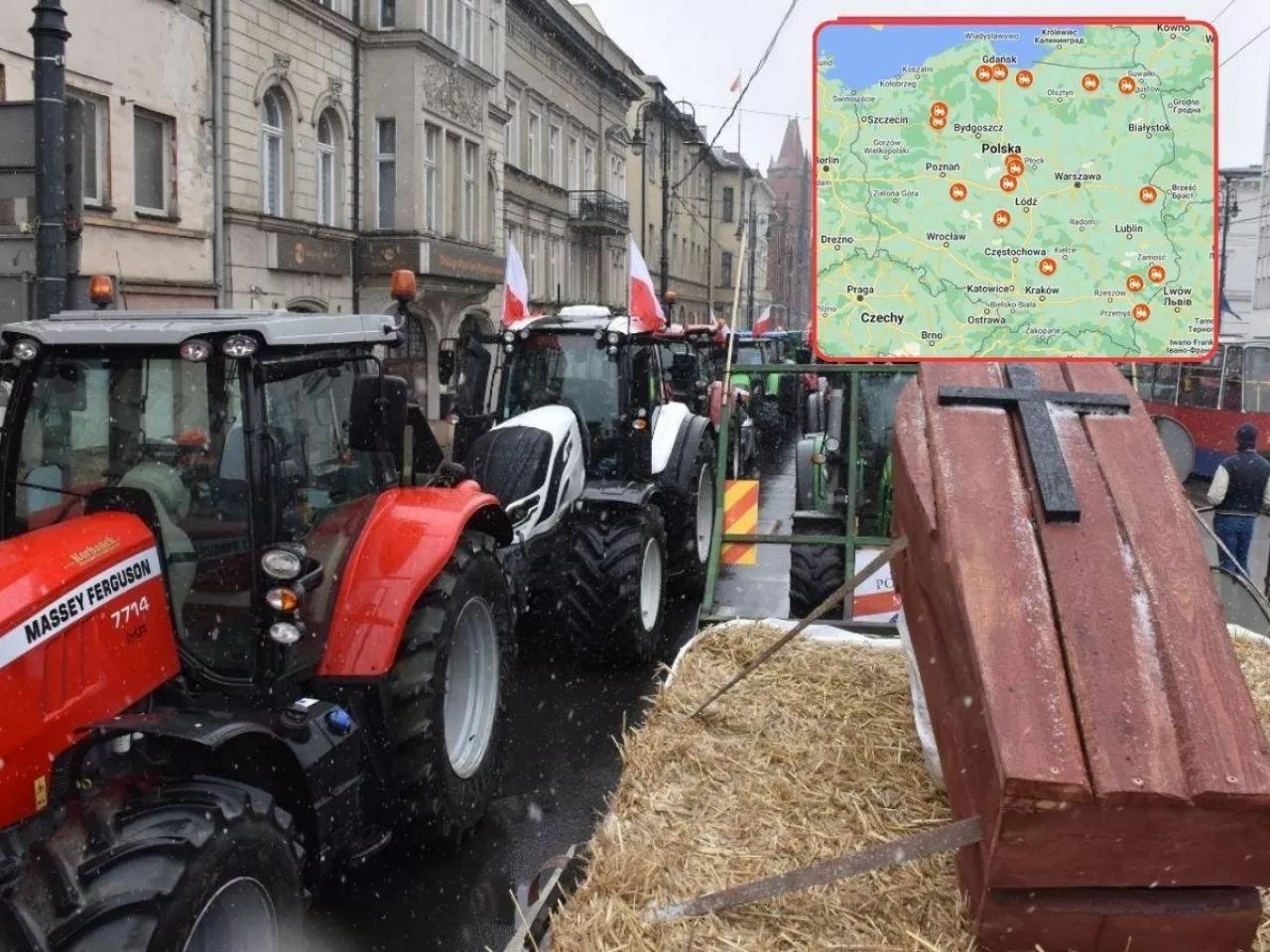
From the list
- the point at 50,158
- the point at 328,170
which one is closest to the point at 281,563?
the point at 50,158

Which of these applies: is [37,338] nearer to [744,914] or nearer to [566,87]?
[744,914]

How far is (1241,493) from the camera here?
36.0ft

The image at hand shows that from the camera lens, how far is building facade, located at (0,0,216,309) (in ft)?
46.1

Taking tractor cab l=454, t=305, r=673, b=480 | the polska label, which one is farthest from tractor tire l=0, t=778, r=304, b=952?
tractor cab l=454, t=305, r=673, b=480

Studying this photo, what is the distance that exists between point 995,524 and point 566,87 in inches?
1320

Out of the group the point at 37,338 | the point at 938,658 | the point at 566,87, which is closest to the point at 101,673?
the point at 37,338

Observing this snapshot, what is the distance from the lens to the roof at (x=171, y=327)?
13.0ft

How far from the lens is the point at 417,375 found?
2331cm

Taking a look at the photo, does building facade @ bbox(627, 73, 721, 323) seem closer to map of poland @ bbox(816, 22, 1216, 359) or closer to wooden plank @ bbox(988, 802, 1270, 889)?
map of poland @ bbox(816, 22, 1216, 359)

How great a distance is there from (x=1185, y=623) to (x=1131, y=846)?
0.57 m

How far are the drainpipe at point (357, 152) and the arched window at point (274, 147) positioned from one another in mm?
2061

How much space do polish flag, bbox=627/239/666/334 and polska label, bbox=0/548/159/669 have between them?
213 inches

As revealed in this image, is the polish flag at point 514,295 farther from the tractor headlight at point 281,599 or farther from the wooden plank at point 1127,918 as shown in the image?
the wooden plank at point 1127,918

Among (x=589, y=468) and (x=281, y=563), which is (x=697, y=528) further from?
(x=281, y=563)
